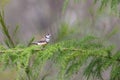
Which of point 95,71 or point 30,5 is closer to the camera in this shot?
point 95,71

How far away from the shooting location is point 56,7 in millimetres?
4918

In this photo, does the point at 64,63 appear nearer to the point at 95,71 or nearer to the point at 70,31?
the point at 95,71

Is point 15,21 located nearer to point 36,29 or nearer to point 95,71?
point 36,29

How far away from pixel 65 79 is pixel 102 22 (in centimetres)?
256

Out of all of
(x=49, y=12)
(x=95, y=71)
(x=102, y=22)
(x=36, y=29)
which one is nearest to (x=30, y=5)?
(x=49, y=12)

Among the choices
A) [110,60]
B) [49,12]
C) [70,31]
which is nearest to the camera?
[110,60]

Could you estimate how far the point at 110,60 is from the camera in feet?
4.31

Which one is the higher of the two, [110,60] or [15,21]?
[110,60]

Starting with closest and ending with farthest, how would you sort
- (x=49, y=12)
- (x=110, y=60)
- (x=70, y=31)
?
1. (x=110, y=60)
2. (x=70, y=31)
3. (x=49, y=12)

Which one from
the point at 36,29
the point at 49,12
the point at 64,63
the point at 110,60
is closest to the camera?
the point at 64,63

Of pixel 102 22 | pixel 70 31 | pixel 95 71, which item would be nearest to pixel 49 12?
pixel 102 22

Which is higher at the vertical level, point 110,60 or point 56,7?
point 110,60

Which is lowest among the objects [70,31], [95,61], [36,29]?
[36,29]

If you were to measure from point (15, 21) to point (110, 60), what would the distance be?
3.71m
